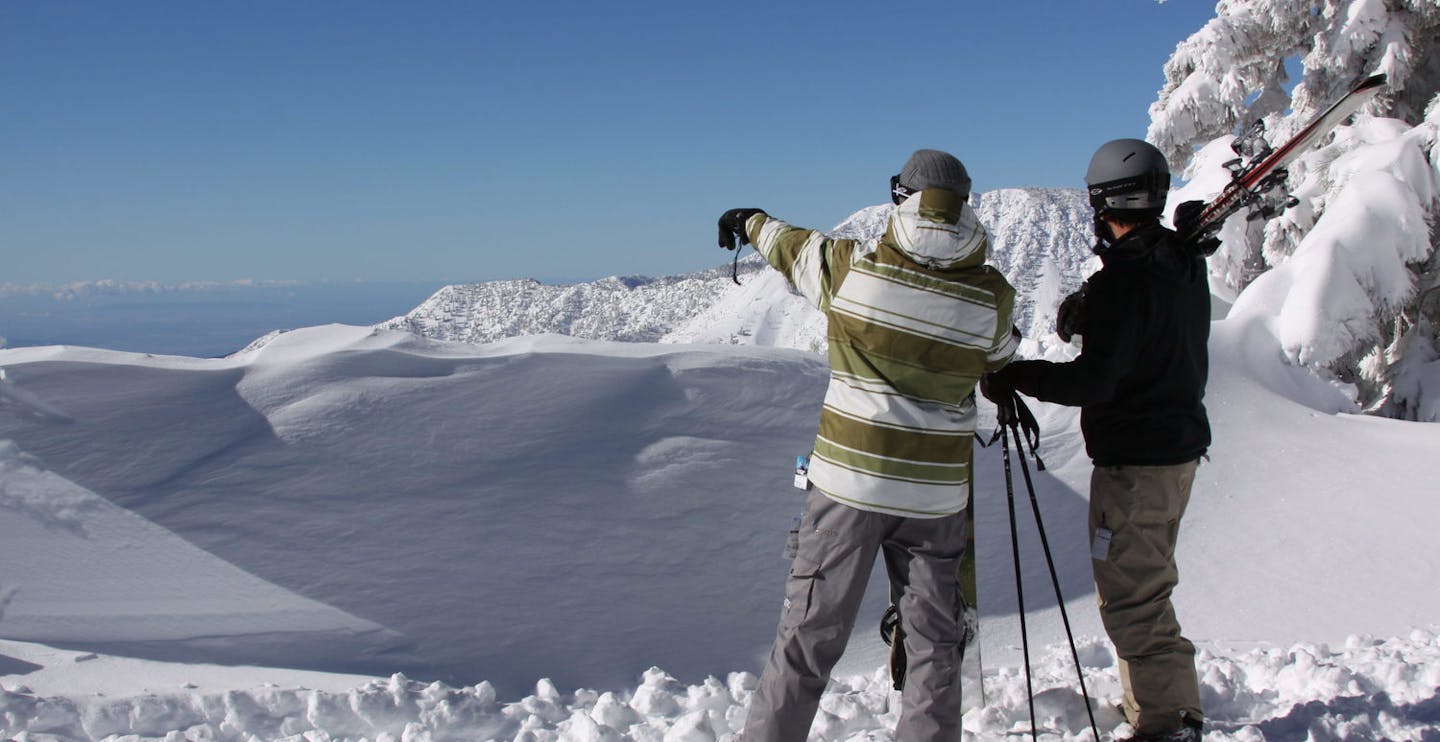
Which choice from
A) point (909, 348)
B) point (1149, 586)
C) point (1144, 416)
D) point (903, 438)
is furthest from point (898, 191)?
point (1149, 586)

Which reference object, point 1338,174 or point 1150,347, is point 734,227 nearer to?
point 1150,347

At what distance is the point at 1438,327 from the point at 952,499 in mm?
10242

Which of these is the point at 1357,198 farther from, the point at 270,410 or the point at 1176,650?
the point at 270,410

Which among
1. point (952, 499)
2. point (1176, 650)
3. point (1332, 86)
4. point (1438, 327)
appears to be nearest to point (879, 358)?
point (952, 499)

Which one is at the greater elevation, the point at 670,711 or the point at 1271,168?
the point at 1271,168

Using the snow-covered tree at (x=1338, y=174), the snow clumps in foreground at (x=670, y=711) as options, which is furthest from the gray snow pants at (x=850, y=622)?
the snow-covered tree at (x=1338, y=174)

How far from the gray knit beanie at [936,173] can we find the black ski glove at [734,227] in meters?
0.63

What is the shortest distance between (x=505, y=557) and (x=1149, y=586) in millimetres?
2861

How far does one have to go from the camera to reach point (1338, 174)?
9.69 meters

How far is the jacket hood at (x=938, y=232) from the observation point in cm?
260

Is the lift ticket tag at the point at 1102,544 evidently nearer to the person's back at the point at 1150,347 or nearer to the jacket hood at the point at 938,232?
the person's back at the point at 1150,347

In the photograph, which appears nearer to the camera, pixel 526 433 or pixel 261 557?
pixel 261 557

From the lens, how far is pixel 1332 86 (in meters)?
11.1

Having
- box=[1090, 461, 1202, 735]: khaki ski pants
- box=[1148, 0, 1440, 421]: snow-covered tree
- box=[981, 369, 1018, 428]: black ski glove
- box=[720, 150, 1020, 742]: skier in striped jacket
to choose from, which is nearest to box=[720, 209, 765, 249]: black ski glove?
box=[720, 150, 1020, 742]: skier in striped jacket
